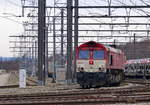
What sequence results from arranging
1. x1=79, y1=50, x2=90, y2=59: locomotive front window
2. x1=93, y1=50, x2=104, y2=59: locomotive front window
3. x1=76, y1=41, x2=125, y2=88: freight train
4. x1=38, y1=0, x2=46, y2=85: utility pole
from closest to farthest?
x1=76, y1=41, x2=125, y2=88: freight train
x1=93, y1=50, x2=104, y2=59: locomotive front window
x1=79, y1=50, x2=90, y2=59: locomotive front window
x1=38, y1=0, x2=46, y2=85: utility pole

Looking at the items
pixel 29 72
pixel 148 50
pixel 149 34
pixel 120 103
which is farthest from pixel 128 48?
pixel 120 103

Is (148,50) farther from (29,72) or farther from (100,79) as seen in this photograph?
(100,79)

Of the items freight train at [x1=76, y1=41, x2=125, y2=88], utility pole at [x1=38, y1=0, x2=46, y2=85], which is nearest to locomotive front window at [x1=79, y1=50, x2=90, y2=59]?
freight train at [x1=76, y1=41, x2=125, y2=88]

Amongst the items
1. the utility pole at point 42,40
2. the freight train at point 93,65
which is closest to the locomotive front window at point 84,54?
the freight train at point 93,65

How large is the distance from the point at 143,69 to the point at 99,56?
2678 centimetres

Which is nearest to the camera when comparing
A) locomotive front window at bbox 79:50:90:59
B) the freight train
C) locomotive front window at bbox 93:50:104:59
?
the freight train

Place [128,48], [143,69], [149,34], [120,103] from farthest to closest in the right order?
[128,48] < [143,69] < [149,34] < [120,103]

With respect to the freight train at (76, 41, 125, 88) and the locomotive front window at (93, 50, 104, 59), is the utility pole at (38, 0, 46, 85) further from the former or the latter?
the locomotive front window at (93, 50, 104, 59)

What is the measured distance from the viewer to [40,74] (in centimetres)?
3531

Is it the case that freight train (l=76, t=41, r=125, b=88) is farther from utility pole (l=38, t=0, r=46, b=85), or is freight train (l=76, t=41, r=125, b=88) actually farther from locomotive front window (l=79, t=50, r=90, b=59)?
utility pole (l=38, t=0, r=46, b=85)

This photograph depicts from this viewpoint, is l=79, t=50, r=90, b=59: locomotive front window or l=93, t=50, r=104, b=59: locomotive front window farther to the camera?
l=79, t=50, r=90, b=59: locomotive front window

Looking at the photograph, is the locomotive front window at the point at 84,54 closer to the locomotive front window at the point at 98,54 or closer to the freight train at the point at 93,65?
the freight train at the point at 93,65

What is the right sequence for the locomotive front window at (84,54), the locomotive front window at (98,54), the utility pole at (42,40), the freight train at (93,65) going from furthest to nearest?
the utility pole at (42,40) < the locomotive front window at (84,54) < the locomotive front window at (98,54) < the freight train at (93,65)

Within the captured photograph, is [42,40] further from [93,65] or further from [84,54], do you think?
[93,65]
